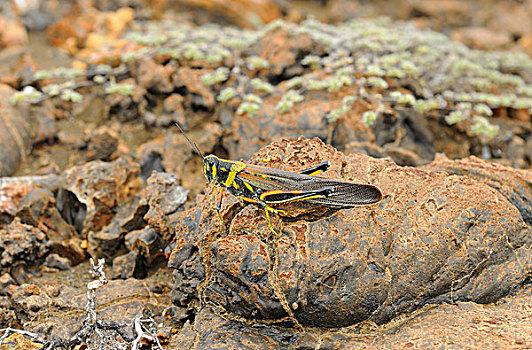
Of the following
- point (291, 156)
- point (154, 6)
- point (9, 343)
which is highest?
point (291, 156)

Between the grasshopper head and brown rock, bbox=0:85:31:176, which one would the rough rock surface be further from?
brown rock, bbox=0:85:31:176

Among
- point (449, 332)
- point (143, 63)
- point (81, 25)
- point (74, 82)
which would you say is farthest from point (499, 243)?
point (81, 25)

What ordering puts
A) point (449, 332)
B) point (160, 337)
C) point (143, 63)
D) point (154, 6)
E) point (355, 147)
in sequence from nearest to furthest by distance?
point (449, 332) → point (160, 337) → point (355, 147) → point (143, 63) → point (154, 6)

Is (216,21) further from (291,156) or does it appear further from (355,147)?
(291,156)

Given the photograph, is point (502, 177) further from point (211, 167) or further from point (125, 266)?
point (125, 266)

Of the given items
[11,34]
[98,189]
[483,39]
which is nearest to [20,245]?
[98,189]

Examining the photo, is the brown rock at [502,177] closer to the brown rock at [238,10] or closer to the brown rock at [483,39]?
the brown rock at [238,10]

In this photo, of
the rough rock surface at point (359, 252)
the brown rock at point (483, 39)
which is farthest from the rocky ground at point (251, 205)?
the brown rock at point (483, 39)
